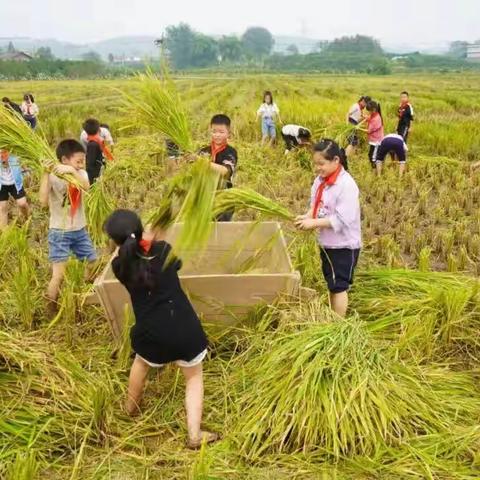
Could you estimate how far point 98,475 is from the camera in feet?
7.97

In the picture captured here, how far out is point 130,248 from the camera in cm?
235

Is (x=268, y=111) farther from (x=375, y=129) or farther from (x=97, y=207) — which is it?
(x=97, y=207)

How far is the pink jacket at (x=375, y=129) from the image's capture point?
7.86 meters

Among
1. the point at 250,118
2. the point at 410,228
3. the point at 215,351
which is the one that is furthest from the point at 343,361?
the point at 250,118

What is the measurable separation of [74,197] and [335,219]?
166 cm

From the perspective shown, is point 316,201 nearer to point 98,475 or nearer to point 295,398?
point 295,398

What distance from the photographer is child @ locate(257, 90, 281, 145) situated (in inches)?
389

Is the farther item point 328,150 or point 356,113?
point 356,113

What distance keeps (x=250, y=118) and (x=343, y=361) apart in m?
10.2

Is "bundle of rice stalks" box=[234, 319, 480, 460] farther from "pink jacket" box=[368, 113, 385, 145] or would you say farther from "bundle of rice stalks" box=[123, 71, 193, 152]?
"pink jacket" box=[368, 113, 385, 145]

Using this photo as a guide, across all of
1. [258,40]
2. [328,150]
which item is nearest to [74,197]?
[328,150]

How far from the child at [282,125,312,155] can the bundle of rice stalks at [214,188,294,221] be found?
5141 millimetres

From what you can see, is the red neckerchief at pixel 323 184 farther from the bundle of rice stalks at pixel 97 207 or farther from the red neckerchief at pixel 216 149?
the bundle of rice stalks at pixel 97 207

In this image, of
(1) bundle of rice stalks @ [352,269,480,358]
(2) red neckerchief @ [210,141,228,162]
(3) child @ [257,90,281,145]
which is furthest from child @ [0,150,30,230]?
(3) child @ [257,90,281,145]
